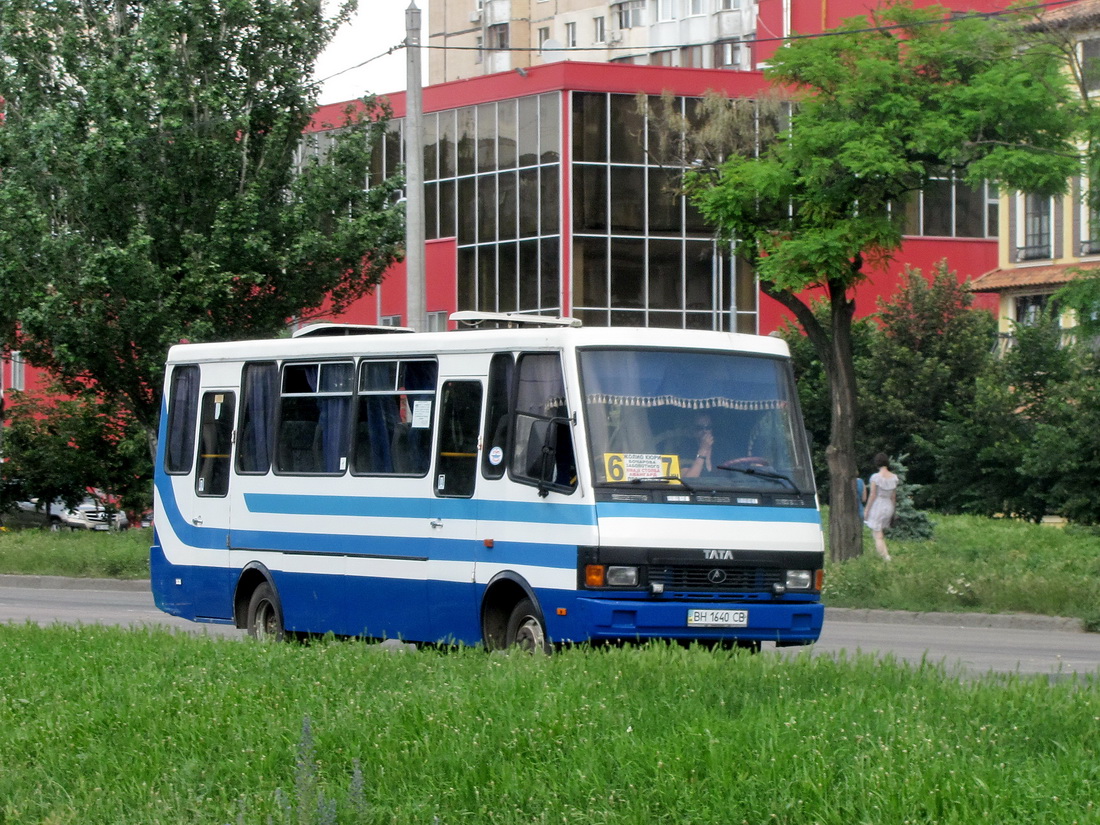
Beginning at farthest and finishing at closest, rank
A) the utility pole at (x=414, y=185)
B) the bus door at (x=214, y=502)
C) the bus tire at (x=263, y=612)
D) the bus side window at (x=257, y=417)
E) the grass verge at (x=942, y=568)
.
A: the utility pole at (x=414, y=185), the grass verge at (x=942, y=568), the bus door at (x=214, y=502), the bus side window at (x=257, y=417), the bus tire at (x=263, y=612)

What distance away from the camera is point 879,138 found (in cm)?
2098

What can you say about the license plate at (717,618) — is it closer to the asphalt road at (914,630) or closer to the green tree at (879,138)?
the asphalt road at (914,630)

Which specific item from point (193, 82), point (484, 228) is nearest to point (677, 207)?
point (484, 228)

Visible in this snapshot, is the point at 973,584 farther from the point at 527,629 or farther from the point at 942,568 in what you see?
the point at 527,629

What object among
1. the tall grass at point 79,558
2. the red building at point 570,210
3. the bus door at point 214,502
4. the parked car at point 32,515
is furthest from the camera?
the red building at point 570,210

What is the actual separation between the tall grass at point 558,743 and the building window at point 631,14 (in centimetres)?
A: 7668

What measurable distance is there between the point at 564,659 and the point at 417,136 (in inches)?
563

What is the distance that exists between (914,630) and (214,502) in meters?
7.79

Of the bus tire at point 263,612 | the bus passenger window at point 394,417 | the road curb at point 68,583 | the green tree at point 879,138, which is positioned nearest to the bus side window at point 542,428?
the bus passenger window at point 394,417

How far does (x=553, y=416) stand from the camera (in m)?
12.0

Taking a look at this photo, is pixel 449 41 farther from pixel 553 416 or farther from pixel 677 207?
pixel 553 416

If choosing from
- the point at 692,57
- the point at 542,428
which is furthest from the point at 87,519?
the point at 692,57

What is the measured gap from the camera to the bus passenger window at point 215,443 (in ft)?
51.0

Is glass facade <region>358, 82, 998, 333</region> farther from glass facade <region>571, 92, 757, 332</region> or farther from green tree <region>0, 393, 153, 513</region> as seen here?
green tree <region>0, 393, 153, 513</region>
